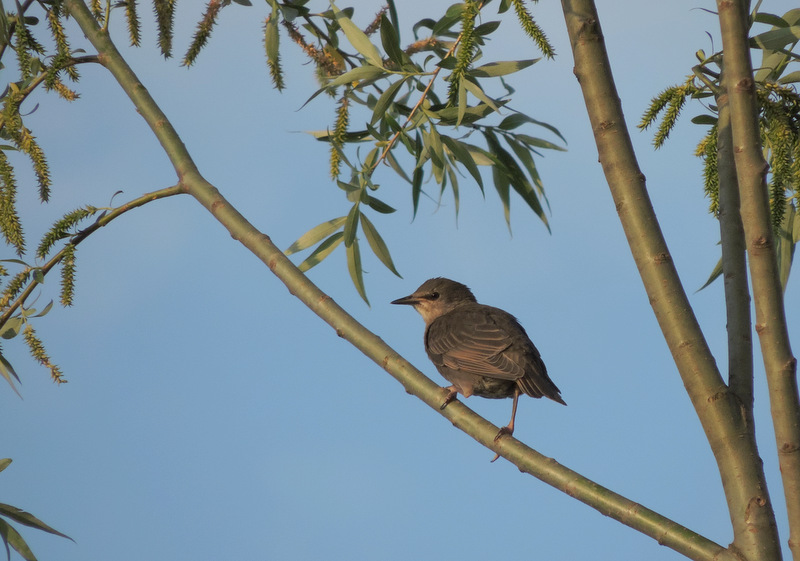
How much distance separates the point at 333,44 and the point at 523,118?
117 centimetres

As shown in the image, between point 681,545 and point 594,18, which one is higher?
point 594,18

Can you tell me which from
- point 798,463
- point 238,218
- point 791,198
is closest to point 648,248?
point 798,463

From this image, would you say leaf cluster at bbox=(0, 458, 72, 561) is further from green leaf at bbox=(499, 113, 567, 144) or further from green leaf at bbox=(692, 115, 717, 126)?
green leaf at bbox=(692, 115, 717, 126)

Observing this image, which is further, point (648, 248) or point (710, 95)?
point (710, 95)

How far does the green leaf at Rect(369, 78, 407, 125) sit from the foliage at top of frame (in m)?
Answer: 1.21

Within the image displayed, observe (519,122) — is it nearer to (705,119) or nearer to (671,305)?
(705,119)

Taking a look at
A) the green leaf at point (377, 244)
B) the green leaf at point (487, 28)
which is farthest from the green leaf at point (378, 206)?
the green leaf at point (487, 28)

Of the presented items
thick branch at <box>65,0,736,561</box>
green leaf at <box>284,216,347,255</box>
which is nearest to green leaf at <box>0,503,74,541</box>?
thick branch at <box>65,0,736,561</box>

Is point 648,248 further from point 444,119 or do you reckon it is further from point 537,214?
point 537,214

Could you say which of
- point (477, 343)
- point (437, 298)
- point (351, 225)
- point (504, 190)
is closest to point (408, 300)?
point (437, 298)

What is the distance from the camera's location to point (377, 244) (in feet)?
14.3

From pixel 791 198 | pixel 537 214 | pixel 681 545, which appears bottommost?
pixel 681 545

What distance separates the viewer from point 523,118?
14.9 feet

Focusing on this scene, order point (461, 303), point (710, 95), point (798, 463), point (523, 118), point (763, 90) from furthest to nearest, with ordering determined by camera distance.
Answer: point (461, 303) < point (523, 118) < point (710, 95) < point (763, 90) < point (798, 463)
